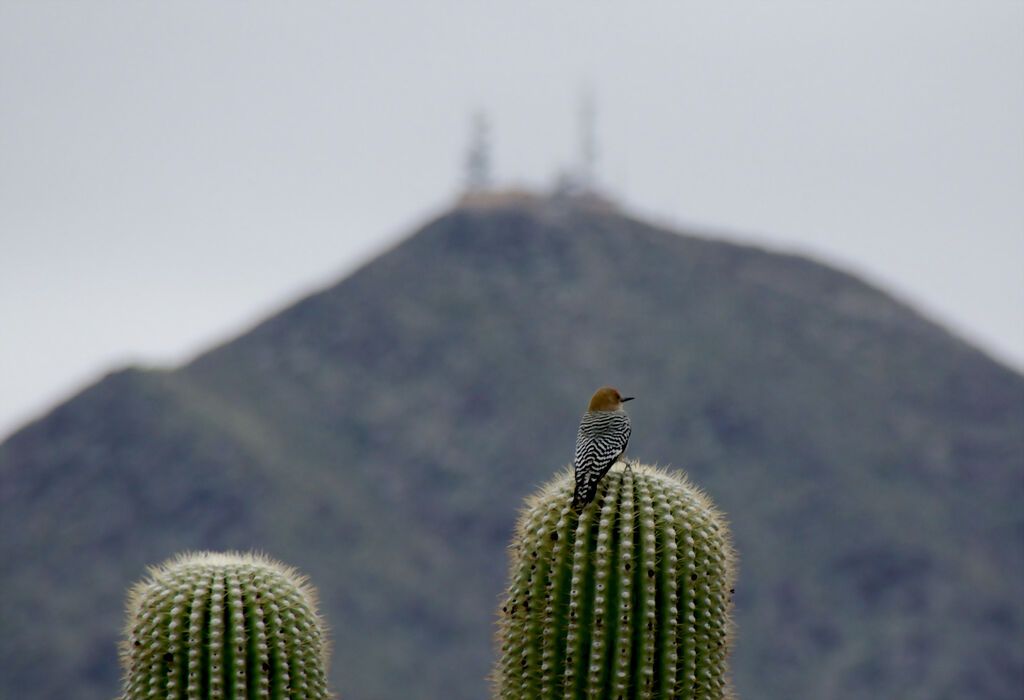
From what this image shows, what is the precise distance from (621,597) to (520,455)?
124 metres

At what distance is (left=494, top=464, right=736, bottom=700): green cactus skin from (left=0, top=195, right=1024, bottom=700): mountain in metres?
90.4

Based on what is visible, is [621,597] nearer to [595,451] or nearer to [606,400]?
[595,451]

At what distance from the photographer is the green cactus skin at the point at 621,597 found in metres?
7.41

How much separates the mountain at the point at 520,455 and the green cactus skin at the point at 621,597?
3559 inches

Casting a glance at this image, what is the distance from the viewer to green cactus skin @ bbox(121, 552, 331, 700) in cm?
777

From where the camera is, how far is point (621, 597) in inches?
289

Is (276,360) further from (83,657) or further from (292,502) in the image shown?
(83,657)

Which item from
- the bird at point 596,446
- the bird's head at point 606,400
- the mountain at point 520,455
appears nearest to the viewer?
the bird at point 596,446

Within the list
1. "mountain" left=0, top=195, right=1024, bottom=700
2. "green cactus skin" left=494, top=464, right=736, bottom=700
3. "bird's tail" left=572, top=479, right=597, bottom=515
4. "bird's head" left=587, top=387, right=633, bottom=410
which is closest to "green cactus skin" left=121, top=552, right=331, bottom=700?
"green cactus skin" left=494, top=464, right=736, bottom=700

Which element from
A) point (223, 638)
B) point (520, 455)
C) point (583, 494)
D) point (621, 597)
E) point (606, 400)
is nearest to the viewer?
point (621, 597)

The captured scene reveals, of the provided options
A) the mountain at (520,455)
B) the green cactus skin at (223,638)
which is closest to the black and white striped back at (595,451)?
the green cactus skin at (223,638)

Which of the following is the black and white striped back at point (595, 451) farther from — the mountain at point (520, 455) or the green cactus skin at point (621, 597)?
the mountain at point (520, 455)

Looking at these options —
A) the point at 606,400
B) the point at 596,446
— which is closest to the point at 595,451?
the point at 596,446

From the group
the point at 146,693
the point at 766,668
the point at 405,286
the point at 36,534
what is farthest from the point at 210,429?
the point at 146,693
